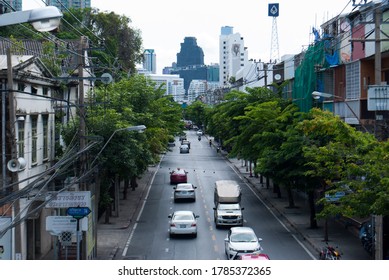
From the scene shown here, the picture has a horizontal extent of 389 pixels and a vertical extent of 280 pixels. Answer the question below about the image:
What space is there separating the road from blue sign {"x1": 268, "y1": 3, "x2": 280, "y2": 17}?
14863mm

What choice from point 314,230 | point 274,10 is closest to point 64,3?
point 314,230

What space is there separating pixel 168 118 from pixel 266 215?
75.9 ft

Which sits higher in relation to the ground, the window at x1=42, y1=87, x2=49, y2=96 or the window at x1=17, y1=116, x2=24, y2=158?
the window at x1=42, y1=87, x2=49, y2=96

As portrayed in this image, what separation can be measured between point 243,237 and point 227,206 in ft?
31.2

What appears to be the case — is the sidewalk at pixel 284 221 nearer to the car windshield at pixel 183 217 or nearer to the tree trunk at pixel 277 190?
the tree trunk at pixel 277 190

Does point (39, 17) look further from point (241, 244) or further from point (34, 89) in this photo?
point (34, 89)

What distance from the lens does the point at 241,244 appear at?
25875 millimetres

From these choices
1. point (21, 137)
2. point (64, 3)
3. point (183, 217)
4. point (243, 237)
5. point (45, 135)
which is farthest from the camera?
point (64, 3)

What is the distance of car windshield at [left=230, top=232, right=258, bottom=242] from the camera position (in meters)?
26.4

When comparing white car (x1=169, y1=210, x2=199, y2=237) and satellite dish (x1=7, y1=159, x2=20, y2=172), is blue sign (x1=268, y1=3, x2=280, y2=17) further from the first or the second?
satellite dish (x1=7, y1=159, x2=20, y2=172)

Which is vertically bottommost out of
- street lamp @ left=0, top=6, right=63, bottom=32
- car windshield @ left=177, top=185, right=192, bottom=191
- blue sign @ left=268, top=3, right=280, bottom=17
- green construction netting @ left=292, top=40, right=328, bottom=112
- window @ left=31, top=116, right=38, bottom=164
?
car windshield @ left=177, top=185, right=192, bottom=191

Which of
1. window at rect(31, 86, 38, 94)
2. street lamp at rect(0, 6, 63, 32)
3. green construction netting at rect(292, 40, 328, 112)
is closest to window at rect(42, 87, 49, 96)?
window at rect(31, 86, 38, 94)

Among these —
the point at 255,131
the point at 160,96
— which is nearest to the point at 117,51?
the point at 160,96

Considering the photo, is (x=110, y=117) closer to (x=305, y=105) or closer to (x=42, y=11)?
(x=305, y=105)
